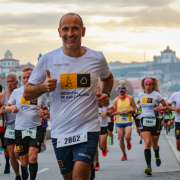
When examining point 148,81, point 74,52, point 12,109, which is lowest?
point 12,109

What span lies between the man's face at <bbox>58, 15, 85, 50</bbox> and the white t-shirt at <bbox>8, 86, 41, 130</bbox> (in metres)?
4.44

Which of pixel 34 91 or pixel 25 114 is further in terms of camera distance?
pixel 25 114

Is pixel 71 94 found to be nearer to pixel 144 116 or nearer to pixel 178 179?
pixel 178 179

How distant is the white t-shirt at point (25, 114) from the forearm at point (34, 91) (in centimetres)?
428

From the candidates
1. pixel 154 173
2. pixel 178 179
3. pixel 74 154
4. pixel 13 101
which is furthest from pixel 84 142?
pixel 154 173

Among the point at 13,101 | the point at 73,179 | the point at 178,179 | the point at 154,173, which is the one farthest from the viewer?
the point at 154,173

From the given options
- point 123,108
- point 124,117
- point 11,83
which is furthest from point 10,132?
point 124,117

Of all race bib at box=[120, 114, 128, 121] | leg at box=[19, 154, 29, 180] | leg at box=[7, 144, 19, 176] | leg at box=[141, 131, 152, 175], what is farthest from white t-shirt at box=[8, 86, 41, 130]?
race bib at box=[120, 114, 128, 121]

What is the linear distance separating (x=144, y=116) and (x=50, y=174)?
1974 mm

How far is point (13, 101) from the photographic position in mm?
11172

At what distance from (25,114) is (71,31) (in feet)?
15.0

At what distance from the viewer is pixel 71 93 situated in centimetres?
661

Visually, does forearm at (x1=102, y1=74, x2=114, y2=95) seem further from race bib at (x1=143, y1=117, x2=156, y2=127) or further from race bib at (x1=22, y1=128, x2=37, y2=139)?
race bib at (x1=143, y1=117, x2=156, y2=127)

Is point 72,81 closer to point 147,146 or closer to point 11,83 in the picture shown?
point 11,83
